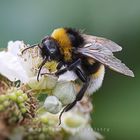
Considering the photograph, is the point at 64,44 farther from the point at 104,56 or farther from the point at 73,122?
the point at 73,122

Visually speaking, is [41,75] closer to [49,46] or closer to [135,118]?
[49,46]

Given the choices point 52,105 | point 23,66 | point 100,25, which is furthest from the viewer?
point 100,25

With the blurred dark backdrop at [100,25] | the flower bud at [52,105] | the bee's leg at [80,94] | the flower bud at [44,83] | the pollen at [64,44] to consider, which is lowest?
the blurred dark backdrop at [100,25]

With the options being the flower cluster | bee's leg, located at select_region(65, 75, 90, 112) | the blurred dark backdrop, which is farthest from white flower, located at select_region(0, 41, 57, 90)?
the blurred dark backdrop

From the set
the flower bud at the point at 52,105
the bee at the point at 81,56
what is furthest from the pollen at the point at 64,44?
the flower bud at the point at 52,105

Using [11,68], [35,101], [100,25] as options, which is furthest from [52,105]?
[100,25]

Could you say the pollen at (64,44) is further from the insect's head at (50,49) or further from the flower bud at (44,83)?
the flower bud at (44,83)

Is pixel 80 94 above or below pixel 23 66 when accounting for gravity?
below

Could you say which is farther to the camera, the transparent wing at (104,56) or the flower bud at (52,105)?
the transparent wing at (104,56)
